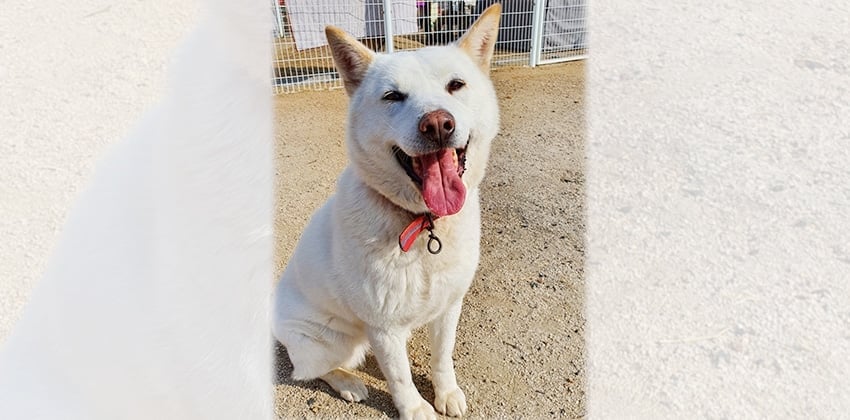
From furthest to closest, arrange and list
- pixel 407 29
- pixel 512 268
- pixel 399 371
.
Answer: pixel 407 29 → pixel 512 268 → pixel 399 371

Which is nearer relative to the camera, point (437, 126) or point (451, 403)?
point (437, 126)

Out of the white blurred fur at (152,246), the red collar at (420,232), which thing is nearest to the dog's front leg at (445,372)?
the red collar at (420,232)

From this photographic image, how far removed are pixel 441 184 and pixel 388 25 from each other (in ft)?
14.7

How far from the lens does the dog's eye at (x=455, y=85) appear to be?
5.62ft

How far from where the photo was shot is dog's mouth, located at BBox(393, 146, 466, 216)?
158 cm

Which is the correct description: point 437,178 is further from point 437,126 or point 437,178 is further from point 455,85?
point 455,85

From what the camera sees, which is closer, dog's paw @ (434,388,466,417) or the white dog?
the white dog

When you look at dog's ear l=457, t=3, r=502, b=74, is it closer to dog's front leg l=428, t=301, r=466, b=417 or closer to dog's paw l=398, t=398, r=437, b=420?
dog's front leg l=428, t=301, r=466, b=417

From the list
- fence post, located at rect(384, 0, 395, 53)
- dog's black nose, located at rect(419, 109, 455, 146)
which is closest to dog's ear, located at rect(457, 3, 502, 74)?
dog's black nose, located at rect(419, 109, 455, 146)

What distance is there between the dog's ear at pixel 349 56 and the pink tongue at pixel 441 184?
448mm

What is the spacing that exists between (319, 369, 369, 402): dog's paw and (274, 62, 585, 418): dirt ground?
0.03 metres

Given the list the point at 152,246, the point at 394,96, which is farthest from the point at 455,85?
the point at 152,246

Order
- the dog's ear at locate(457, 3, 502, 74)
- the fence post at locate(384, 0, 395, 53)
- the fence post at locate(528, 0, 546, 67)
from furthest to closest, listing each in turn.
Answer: the fence post at locate(528, 0, 546, 67), the fence post at locate(384, 0, 395, 53), the dog's ear at locate(457, 3, 502, 74)

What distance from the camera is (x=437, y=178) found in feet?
5.26
